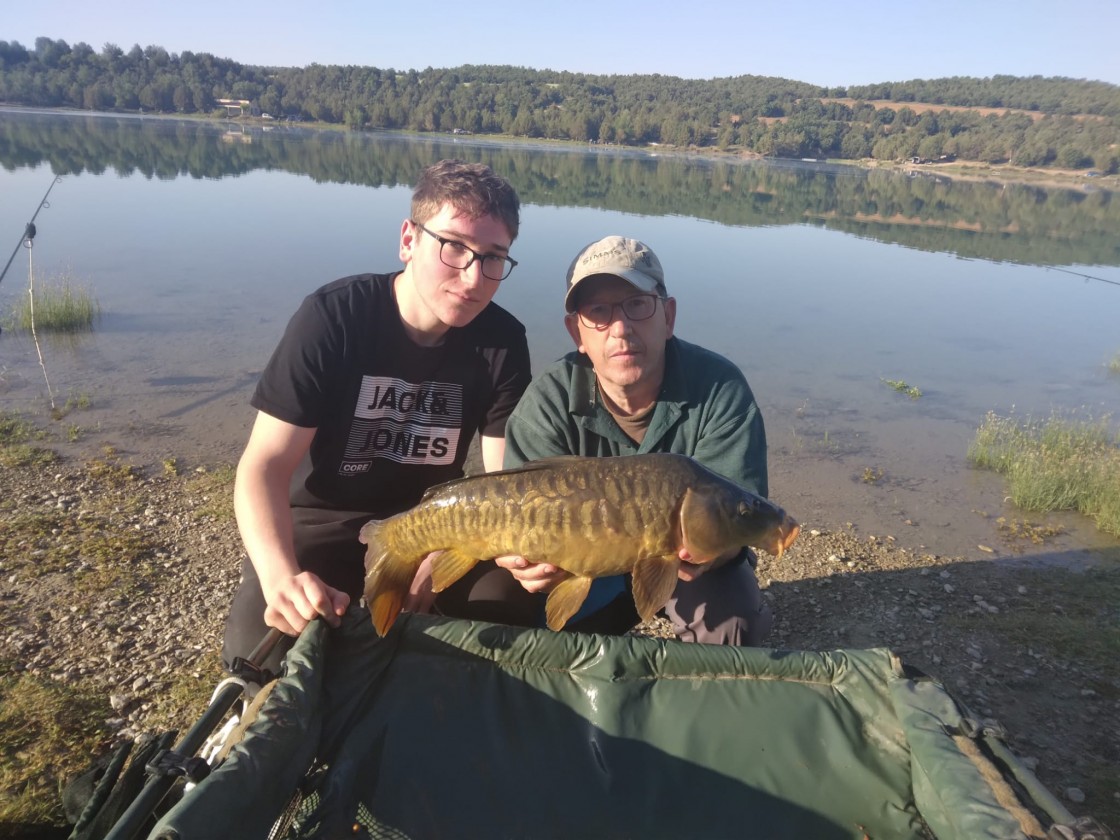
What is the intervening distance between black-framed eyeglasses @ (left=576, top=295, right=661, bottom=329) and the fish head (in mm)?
528

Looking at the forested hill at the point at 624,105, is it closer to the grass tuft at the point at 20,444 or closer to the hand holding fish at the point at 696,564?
the grass tuft at the point at 20,444

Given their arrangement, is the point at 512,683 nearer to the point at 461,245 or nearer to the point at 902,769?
the point at 902,769

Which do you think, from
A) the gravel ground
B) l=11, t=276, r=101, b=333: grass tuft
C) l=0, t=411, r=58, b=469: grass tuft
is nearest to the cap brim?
the gravel ground

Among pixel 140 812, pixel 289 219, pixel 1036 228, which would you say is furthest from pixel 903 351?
pixel 1036 228

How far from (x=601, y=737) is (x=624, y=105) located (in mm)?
79163

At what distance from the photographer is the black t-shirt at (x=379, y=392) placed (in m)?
2.07

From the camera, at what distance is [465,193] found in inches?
83.9

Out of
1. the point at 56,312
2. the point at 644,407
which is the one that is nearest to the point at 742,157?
the point at 56,312

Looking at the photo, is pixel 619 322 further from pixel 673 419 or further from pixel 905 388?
pixel 905 388

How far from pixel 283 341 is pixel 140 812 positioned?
1.25m

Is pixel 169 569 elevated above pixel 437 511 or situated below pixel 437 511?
below

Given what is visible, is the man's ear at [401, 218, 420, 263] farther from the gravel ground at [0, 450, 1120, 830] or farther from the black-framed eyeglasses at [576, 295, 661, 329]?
the gravel ground at [0, 450, 1120, 830]

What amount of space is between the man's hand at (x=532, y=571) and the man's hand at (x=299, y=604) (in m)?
0.42

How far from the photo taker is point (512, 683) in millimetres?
1850
